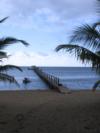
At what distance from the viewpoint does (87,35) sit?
12.0m

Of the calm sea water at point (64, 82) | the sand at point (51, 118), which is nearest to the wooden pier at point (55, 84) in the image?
the calm sea water at point (64, 82)

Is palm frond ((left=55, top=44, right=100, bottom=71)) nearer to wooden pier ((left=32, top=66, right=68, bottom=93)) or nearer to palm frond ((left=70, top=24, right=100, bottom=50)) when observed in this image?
palm frond ((left=70, top=24, right=100, bottom=50))

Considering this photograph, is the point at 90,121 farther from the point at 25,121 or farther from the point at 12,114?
the point at 12,114

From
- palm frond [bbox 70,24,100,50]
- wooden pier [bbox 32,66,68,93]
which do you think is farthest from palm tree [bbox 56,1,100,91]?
wooden pier [bbox 32,66,68,93]

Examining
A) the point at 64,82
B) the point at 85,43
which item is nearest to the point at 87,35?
the point at 85,43

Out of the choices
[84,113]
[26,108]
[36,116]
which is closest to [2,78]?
[26,108]

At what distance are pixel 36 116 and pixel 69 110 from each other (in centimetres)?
158

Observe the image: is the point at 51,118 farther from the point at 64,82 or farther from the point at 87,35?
the point at 64,82

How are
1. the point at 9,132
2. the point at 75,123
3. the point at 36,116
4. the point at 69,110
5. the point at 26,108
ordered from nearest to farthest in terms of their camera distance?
the point at 9,132 → the point at 75,123 → the point at 36,116 → the point at 69,110 → the point at 26,108

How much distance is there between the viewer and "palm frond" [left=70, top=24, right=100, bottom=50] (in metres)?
11.9

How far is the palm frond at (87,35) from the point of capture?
11.9 metres

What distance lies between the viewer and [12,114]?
39.4ft

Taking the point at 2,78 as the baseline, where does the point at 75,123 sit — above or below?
below

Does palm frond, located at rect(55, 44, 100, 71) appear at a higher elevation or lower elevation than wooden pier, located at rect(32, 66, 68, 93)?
higher
